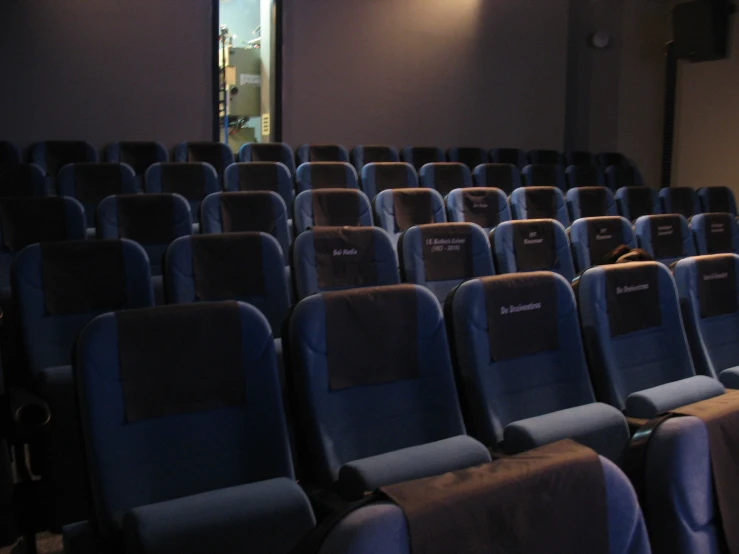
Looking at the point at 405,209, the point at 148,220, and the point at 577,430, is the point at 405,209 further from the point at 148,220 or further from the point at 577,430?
the point at 577,430

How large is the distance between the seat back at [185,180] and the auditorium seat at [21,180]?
2.14 ft

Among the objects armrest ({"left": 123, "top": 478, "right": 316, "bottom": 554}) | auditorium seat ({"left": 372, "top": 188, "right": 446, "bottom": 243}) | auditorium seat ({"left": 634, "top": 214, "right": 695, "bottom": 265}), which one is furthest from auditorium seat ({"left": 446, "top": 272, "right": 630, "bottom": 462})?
auditorium seat ({"left": 634, "top": 214, "right": 695, "bottom": 265})

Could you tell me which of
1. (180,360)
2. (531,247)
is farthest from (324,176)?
(180,360)

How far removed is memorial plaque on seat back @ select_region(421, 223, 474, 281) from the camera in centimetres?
304

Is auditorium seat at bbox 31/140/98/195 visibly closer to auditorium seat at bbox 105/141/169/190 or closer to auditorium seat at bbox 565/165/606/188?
auditorium seat at bbox 105/141/169/190

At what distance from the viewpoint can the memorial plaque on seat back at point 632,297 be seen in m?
2.33

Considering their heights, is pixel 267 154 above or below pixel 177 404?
above

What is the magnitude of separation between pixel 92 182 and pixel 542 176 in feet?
11.5

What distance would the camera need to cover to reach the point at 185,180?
459cm

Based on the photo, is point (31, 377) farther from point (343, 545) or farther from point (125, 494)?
point (343, 545)

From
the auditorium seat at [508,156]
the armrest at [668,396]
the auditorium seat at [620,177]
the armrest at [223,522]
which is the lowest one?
the armrest at [223,522]

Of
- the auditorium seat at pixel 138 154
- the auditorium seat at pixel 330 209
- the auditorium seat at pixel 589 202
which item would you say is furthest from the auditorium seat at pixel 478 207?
the auditorium seat at pixel 138 154

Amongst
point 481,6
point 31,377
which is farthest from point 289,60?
point 31,377

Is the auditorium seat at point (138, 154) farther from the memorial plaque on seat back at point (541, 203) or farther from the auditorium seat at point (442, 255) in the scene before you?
the auditorium seat at point (442, 255)
